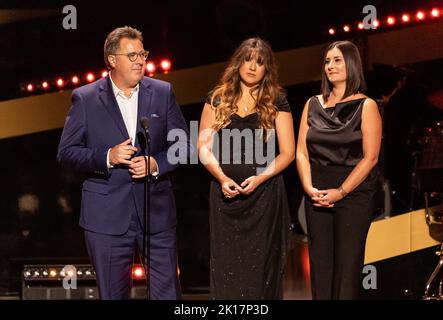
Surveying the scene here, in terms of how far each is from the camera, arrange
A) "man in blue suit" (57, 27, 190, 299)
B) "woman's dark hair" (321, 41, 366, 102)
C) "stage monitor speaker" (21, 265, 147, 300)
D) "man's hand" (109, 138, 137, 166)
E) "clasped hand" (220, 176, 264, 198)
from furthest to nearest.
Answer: "stage monitor speaker" (21, 265, 147, 300) → "woman's dark hair" (321, 41, 366, 102) → "clasped hand" (220, 176, 264, 198) → "man in blue suit" (57, 27, 190, 299) → "man's hand" (109, 138, 137, 166)

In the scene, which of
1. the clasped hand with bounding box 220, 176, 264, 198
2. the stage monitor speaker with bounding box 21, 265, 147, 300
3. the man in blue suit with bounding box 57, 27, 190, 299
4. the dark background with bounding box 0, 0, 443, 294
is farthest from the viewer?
the stage monitor speaker with bounding box 21, 265, 147, 300

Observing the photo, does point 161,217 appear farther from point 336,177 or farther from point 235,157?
point 336,177

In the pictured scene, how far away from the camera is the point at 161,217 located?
447 centimetres

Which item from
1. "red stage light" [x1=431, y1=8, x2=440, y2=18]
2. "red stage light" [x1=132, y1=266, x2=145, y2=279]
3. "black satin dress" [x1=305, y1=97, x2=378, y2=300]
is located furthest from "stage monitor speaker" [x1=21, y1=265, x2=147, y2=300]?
"red stage light" [x1=431, y1=8, x2=440, y2=18]

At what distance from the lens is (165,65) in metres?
6.34

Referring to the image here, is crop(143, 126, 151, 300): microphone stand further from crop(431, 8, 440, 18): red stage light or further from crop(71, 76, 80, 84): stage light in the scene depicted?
crop(431, 8, 440, 18): red stage light

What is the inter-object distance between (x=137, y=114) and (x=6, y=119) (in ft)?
7.37

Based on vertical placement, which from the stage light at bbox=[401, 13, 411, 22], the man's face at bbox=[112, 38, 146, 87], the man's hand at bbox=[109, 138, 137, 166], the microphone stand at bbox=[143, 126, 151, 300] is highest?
the stage light at bbox=[401, 13, 411, 22]

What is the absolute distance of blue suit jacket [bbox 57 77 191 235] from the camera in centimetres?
443

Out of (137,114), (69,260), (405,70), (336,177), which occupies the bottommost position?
(69,260)

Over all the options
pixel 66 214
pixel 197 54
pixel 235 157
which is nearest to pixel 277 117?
pixel 235 157

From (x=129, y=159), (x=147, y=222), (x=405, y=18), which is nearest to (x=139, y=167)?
(x=129, y=159)

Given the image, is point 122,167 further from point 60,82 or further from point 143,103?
point 60,82

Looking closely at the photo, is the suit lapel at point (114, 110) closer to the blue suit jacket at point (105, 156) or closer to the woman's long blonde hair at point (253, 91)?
the blue suit jacket at point (105, 156)
